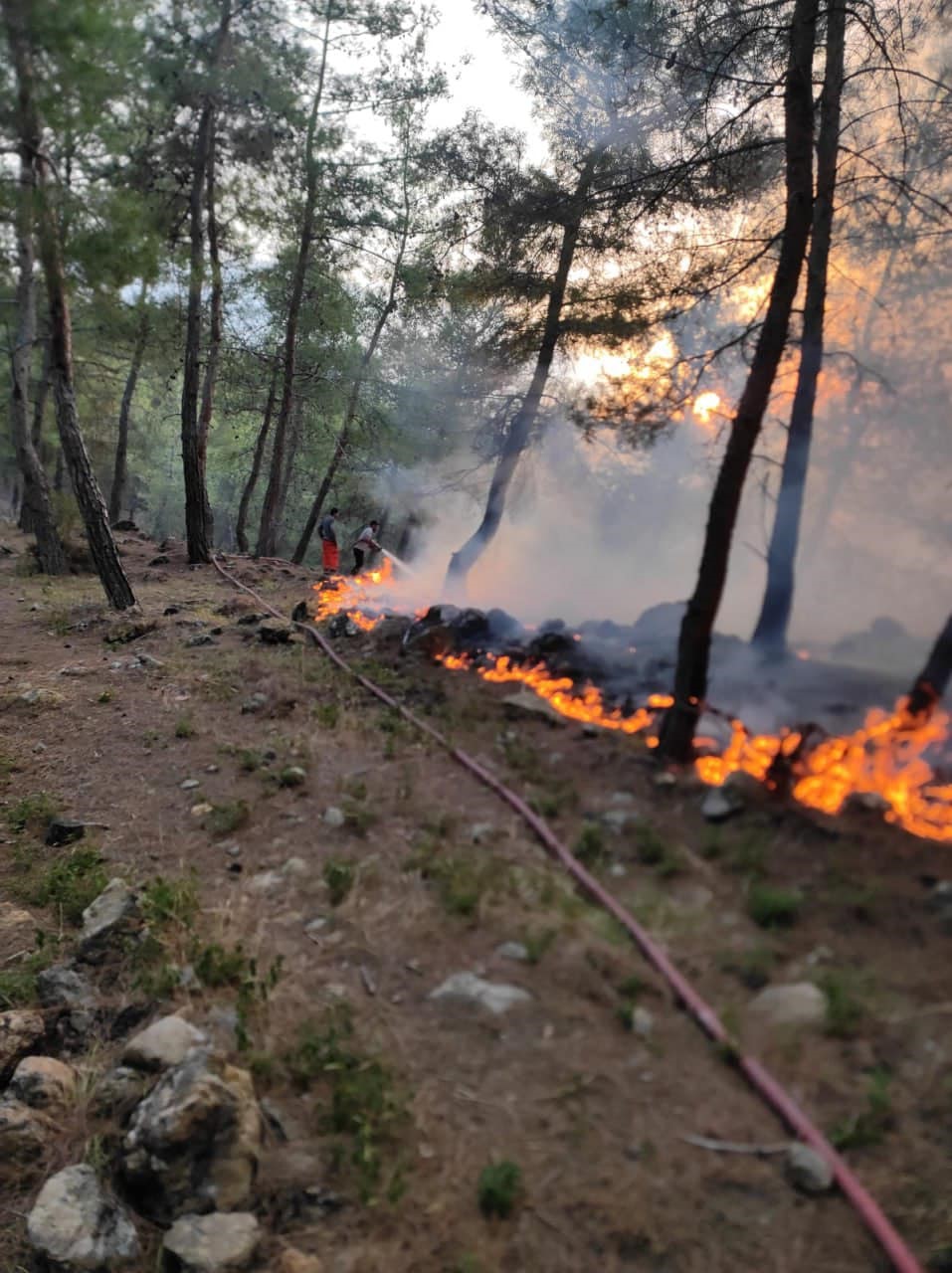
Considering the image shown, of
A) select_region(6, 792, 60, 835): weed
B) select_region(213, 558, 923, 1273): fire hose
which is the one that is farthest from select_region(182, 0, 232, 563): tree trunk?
select_region(213, 558, 923, 1273): fire hose

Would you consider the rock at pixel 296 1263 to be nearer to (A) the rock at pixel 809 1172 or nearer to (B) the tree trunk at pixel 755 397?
(A) the rock at pixel 809 1172

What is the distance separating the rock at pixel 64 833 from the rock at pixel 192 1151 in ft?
9.47

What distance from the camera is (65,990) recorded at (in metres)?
3.90

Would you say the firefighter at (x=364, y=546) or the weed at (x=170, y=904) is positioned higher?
the firefighter at (x=364, y=546)

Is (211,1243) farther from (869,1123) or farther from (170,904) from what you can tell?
(869,1123)

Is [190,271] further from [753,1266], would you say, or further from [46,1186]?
[753,1266]

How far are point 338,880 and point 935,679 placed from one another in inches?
167

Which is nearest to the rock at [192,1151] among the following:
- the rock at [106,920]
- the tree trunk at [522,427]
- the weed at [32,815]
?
the rock at [106,920]

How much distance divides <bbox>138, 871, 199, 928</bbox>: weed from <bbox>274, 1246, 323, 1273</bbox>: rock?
1.93 m

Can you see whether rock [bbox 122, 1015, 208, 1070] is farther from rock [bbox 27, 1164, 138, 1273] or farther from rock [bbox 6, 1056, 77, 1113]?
rock [bbox 27, 1164, 138, 1273]

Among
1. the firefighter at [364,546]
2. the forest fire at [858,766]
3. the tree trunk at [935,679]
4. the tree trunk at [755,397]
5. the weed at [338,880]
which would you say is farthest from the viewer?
the firefighter at [364,546]

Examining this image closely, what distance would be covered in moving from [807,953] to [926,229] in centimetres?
667

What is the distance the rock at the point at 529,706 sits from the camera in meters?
6.06

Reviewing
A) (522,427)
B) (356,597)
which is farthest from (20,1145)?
(522,427)
